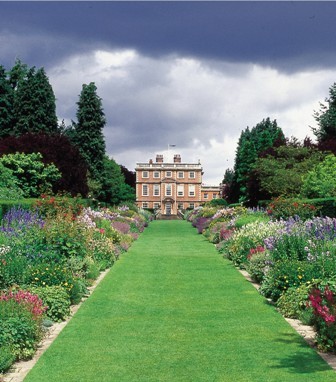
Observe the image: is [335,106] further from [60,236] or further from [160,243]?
[60,236]

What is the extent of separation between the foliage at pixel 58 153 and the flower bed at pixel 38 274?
19527 millimetres

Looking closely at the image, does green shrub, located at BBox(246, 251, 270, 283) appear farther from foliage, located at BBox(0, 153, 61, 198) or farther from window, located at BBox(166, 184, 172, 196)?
window, located at BBox(166, 184, 172, 196)

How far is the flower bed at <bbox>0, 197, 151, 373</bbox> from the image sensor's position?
8.53 meters

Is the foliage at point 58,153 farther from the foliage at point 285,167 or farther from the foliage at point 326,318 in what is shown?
the foliage at point 326,318

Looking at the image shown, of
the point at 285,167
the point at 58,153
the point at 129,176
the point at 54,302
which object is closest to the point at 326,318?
the point at 54,302

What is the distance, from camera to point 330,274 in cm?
1148

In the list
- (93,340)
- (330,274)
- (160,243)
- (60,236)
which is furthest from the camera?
(160,243)

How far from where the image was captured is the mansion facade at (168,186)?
110 m

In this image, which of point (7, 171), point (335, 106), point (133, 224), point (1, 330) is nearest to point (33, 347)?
point (1, 330)

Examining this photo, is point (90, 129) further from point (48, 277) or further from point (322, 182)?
point (48, 277)

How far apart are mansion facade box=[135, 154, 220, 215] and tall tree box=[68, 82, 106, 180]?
49004 millimetres

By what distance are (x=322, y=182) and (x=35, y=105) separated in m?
28.3

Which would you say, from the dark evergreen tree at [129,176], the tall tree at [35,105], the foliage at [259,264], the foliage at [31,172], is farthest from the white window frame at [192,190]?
the foliage at [259,264]

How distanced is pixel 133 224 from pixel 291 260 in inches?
973
